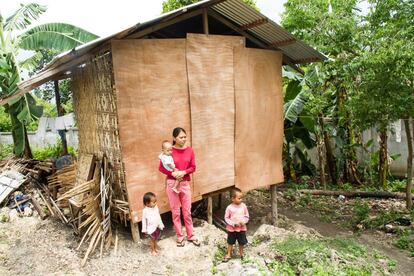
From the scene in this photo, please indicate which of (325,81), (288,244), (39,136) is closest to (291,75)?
(325,81)

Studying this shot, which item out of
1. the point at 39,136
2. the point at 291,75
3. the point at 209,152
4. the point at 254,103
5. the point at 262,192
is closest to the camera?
the point at 209,152

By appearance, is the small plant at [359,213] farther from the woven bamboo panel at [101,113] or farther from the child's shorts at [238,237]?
the woven bamboo panel at [101,113]

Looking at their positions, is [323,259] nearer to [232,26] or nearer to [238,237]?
[238,237]

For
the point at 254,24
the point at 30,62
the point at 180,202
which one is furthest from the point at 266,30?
the point at 30,62

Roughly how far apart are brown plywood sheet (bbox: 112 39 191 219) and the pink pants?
0.31 meters

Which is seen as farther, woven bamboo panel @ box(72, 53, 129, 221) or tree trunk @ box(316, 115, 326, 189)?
tree trunk @ box(316, 115, 326, 189)

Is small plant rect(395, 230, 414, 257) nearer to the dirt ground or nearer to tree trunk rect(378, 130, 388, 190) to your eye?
the dirt ground

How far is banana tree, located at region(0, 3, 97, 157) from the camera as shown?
27.1ft

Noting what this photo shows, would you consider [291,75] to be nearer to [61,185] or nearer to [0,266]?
[61,185]

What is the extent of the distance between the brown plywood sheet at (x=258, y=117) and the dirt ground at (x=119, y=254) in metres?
1.05

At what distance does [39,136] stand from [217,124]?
1067 cm

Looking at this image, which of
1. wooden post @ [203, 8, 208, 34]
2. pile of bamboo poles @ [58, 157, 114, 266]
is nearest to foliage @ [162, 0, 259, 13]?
wooden post @ [203, 8, 208, 34]

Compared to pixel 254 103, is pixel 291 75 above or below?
above

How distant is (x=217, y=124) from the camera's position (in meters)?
5.88
